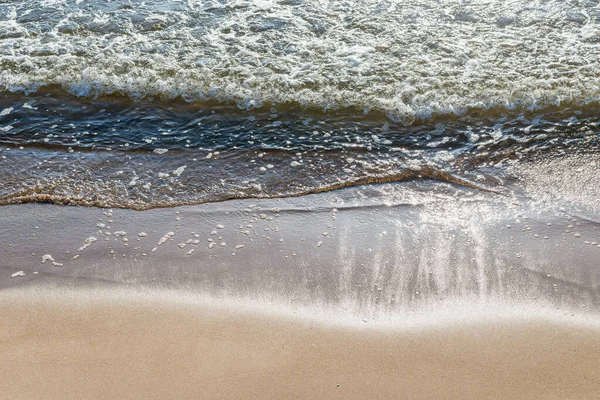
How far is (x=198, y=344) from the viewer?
10.3 feet

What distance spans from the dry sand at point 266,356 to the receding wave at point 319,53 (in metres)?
2.73

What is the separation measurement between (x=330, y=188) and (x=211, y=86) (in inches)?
85.9

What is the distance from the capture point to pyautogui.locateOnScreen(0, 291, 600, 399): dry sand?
2.90 m

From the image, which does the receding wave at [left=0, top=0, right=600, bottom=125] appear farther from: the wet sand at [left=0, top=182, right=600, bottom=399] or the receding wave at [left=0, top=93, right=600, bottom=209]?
the wet sand at [left=0, top=182, right=600, bottom=399]

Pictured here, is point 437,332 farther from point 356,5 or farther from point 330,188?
point 356,5

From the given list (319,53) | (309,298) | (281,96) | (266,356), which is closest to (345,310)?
(309,298)

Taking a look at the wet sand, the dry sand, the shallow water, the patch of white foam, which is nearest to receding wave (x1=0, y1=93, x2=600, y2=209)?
the shallow water

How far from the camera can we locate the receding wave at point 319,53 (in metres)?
5.84

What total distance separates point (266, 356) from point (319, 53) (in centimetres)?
423

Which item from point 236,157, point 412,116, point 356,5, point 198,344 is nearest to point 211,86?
point 236,157

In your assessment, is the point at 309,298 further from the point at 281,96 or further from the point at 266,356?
the point at 281,96

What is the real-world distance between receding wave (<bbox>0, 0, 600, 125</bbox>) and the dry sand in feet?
8.96

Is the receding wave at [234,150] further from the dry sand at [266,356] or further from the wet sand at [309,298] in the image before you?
the dry sand at [266,356]

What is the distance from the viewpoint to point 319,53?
657cm
